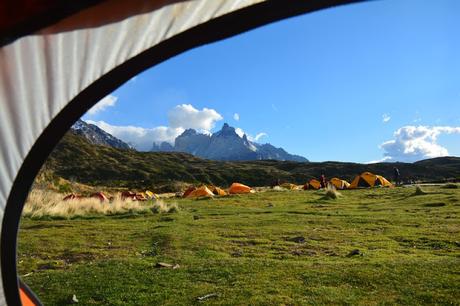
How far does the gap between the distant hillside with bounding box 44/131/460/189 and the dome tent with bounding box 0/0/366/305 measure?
83.3 metres

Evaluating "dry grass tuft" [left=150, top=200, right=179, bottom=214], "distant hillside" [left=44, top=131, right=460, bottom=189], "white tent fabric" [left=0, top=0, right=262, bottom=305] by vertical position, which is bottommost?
"dry grass tuft" [left=150, top=200, right=179, bottom=214]

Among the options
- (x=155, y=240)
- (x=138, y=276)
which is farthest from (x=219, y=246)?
(x=138, y=276)

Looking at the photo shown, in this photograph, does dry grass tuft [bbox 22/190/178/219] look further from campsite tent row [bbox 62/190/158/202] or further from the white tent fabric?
the white tent fabric

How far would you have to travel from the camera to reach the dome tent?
9.70ft

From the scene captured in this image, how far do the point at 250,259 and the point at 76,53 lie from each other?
23.6 feet

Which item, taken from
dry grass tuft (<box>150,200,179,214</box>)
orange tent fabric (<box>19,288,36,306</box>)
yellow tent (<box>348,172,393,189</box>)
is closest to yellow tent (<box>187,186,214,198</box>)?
yellow tent (<box>348,172,393,189</box>)

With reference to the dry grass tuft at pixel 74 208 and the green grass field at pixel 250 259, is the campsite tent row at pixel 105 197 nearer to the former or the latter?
the dry grass tuft at pixel 74 208

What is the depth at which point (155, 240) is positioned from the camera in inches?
497

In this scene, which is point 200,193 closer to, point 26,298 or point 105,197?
point 105,197

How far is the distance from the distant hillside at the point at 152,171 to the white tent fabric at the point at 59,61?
83425 millimetres

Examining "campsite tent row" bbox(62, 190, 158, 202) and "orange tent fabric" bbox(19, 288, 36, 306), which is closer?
"orange tent fabric" bbox(19, 288, 36, 306)

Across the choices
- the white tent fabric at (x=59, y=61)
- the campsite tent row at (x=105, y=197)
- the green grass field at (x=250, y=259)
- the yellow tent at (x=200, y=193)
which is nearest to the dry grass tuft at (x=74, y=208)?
the green grass field at (x=250, y=259)

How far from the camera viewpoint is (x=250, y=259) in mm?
9844

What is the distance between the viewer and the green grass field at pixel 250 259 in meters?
7.57
